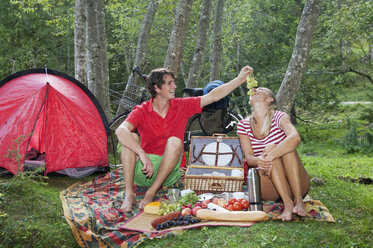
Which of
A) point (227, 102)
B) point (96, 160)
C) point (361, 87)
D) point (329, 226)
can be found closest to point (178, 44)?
point (227, 102)

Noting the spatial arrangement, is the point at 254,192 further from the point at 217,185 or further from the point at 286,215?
the point at 217,185

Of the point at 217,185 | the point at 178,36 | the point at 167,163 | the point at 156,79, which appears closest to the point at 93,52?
the point at 178,36

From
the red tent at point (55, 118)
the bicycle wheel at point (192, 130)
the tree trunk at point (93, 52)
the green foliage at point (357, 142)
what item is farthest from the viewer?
the green foliage at point (357, 142)

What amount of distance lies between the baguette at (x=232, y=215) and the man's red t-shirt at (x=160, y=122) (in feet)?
A: 4.14

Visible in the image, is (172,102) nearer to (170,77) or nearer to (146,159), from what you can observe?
(170,77)

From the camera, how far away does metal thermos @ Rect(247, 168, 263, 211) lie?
3551 millimetres

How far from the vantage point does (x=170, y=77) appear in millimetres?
4484

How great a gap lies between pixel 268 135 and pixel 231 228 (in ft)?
3.60

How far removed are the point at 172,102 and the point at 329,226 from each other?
220 cm

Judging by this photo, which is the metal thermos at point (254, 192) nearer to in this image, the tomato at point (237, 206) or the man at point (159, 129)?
the tomato at point (237, 206)

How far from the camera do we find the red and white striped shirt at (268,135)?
3.84 metres

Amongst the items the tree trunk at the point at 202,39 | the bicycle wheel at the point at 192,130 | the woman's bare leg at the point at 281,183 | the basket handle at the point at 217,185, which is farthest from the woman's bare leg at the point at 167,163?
the tree trunk at the point at 202,39

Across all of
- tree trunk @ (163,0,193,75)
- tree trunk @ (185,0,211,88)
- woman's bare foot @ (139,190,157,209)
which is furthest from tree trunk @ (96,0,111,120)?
woman's bare foot @ (139,190,157,209)

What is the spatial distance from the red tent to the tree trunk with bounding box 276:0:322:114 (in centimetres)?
290
